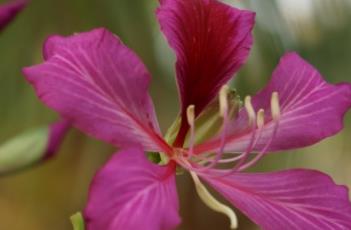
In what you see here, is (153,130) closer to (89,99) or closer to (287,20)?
(89,99)

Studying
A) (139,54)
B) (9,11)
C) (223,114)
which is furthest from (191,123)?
(139,54)

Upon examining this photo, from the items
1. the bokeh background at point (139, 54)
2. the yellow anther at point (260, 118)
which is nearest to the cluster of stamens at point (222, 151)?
the yellow anther at point (260, 118)

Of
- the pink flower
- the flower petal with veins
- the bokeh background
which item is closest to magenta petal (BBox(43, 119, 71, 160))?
the pink flower

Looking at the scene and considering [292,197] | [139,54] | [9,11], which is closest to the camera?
[9,11]

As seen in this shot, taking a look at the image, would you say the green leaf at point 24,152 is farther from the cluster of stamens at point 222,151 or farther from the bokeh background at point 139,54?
the bokeh background at point 139,54

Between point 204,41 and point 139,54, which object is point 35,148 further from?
point 139,54

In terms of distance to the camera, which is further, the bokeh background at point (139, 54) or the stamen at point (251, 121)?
the bokeh background at point (139, 54)
